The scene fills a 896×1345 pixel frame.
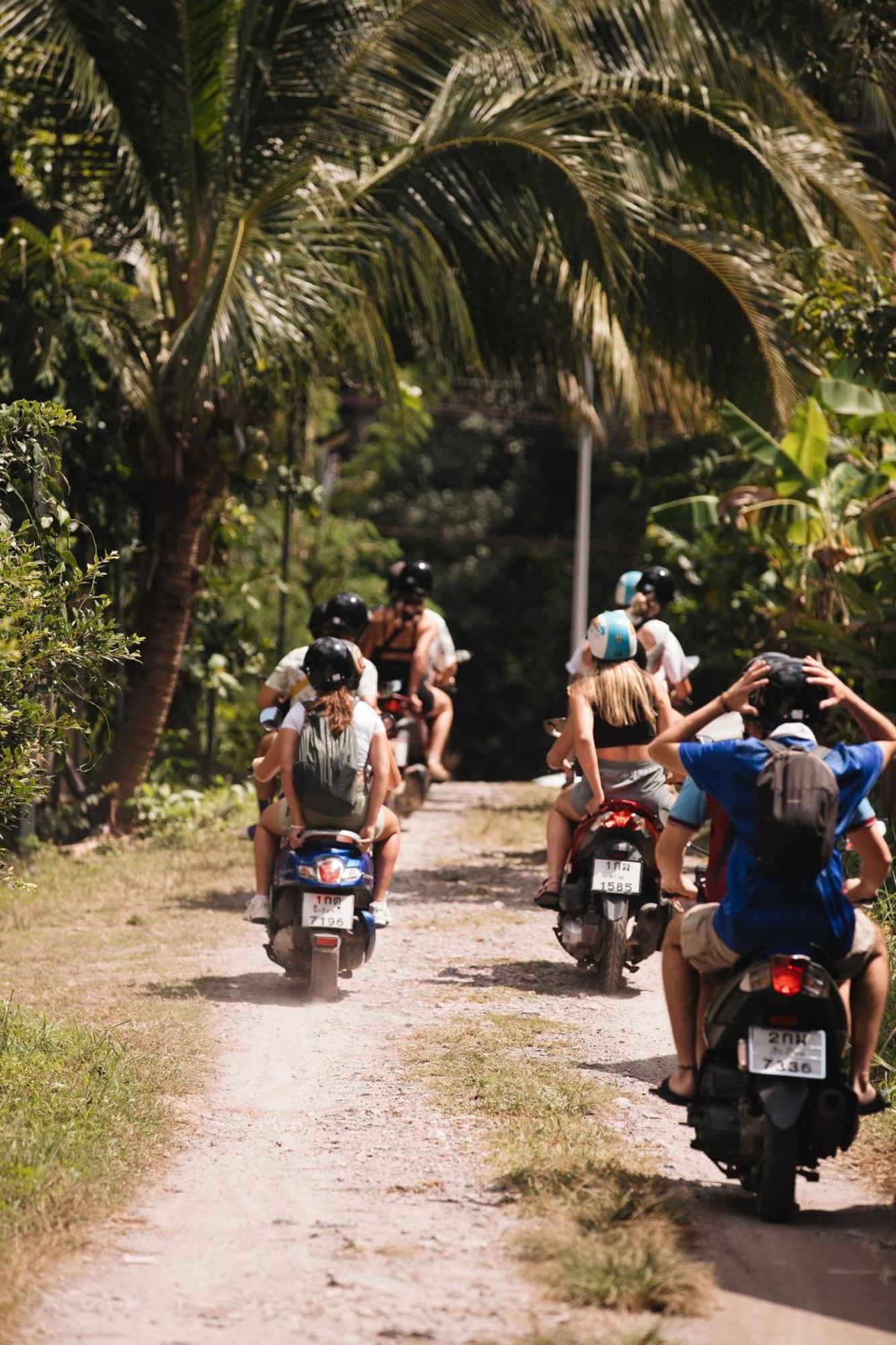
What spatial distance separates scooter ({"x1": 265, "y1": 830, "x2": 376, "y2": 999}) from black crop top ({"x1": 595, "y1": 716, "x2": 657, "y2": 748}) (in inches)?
49.3

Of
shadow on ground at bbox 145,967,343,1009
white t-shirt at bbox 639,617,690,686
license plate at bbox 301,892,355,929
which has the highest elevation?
white t-shirt at bbox 639,617,690,686

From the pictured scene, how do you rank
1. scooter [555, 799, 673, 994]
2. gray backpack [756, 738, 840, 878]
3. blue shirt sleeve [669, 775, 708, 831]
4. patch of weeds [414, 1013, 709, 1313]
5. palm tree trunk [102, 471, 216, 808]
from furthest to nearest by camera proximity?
palm tree trunk [102, 471, 216, 808]
scooter [555, 799, 673, 994]
blue shirt sleeve [669, 775, 708, 831]
gray backpack [756, 738, 840, 878]
patch of weeds [414, 1013, 709, 1313]

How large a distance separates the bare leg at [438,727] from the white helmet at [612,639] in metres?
5.08

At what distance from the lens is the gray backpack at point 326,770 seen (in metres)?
7.73

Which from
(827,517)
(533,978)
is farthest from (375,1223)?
(827,517)

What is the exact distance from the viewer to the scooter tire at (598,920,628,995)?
8000 mm

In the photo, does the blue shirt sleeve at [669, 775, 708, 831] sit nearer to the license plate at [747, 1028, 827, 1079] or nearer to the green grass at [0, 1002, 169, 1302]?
the license plate at [747, 1028, 827, 1079]

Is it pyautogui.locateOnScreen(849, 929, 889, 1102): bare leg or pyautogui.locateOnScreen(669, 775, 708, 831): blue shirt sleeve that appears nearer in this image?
pyautogui.locateOnScreen(849, 929, 889, 1102): bare leg

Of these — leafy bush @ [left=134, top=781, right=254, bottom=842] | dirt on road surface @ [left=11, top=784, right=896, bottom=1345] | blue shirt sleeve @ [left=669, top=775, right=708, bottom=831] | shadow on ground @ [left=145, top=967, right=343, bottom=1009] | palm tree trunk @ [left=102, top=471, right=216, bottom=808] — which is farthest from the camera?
leafy bush @ [left=134, top=781, right=254, bottom=842]

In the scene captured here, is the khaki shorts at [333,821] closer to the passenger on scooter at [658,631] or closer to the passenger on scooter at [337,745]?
the passenger on scooter at [337,745]

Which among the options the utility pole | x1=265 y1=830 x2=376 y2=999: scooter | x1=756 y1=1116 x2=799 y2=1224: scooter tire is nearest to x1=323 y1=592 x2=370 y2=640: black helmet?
x1=265 y1=830 x2=376 y2=999: scooter

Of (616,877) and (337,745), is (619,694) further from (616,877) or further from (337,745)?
(337,745)

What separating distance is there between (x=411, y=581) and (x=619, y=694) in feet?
15.6

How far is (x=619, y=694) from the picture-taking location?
26.9 feet
